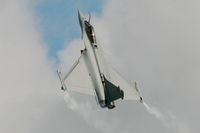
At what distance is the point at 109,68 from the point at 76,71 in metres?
5.85

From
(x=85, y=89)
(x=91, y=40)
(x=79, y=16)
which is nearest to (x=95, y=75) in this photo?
(x=85, y=89)

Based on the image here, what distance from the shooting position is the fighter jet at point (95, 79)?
420 ft

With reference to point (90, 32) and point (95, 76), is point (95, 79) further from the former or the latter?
point (90, 32)

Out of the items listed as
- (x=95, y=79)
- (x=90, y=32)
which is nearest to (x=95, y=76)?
(x=95, y=79)

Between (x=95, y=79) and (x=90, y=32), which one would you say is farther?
(x=90, y=32)

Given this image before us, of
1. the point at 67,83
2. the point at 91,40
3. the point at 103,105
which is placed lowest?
the point at 103,105

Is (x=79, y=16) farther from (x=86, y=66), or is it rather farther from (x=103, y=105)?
(x=103, y=105)

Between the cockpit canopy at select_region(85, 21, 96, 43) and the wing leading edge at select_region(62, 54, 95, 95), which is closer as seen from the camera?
the wing leading edge at select_region(62, 54, 95, 95)

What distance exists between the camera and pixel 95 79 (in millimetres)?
132875

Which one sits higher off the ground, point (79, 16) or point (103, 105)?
point (79, 16)

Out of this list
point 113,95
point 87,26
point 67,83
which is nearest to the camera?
point 113,95

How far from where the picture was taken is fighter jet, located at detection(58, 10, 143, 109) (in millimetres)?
128000

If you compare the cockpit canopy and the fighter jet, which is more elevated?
the cockpit canopy

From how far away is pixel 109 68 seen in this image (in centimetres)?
14075
